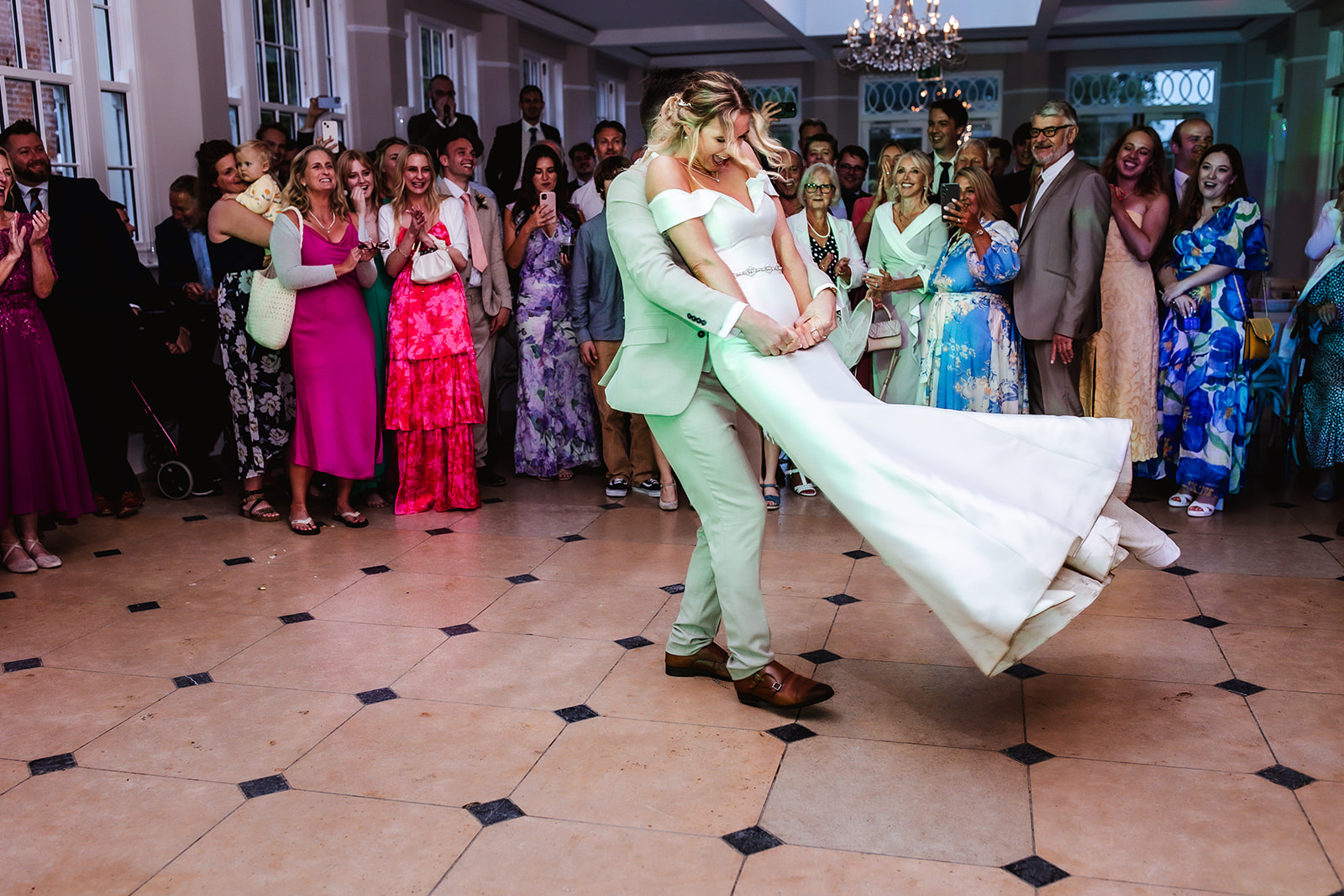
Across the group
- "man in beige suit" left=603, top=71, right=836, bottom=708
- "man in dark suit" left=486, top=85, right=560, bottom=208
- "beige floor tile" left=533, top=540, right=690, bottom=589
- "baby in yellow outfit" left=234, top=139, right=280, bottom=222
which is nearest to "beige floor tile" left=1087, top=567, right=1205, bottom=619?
"man in beige suit" left=603, top=71, right=836, bottom=708

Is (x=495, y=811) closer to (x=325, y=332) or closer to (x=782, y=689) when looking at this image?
(x=782, y=689)

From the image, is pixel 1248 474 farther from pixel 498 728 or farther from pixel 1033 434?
pixel 498 728

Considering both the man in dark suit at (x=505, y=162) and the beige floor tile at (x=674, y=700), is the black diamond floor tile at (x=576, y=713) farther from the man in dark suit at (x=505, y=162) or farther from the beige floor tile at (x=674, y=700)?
the man in dark suit at (x=505, y=162)

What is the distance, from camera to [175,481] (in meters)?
5.79

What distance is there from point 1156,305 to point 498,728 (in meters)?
3.95

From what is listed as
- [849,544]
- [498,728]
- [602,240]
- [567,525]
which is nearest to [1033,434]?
[498,728]

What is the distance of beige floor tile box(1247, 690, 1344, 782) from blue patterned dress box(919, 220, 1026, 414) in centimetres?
190

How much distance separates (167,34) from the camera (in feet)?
22.1

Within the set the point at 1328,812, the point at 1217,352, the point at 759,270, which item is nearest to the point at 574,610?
the point at 759,270

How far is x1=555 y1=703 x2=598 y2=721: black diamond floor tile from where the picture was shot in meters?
3.06

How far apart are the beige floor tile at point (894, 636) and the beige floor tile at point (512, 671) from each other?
735 millimetres

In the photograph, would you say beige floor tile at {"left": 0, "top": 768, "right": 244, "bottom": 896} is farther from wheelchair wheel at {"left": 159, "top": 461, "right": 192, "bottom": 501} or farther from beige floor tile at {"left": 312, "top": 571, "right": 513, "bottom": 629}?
wheelchair wheel at {"left": 159, "top": 461, "right": 192, "bottom": 501}

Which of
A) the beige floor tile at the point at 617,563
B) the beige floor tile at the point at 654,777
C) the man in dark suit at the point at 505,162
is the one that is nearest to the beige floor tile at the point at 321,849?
the beige floor tile at the point at 654,777

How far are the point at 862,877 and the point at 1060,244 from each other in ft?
10.7
